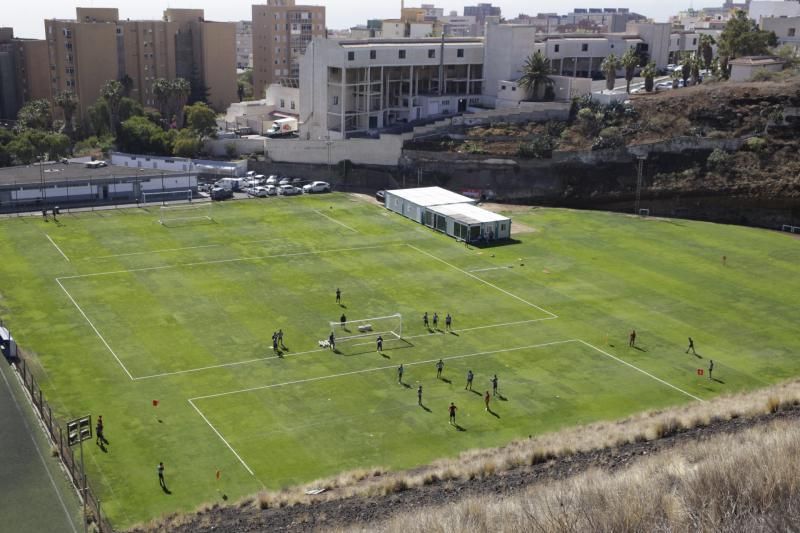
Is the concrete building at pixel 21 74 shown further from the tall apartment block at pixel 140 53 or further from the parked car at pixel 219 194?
the parked car at pixel 219 194

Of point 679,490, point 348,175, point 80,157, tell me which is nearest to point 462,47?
point 348,175

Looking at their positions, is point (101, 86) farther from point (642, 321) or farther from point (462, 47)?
point (642, 321)

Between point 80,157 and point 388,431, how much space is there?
66828 millimetres

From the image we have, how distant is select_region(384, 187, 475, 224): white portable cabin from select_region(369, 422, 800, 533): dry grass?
47481 mm

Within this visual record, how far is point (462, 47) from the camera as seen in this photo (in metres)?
106

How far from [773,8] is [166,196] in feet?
355

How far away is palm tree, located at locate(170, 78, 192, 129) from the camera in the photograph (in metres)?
110

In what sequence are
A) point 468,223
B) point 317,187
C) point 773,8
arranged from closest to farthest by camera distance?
point 468,223
point 317,187
point 773,8

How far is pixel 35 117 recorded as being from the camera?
103 metres

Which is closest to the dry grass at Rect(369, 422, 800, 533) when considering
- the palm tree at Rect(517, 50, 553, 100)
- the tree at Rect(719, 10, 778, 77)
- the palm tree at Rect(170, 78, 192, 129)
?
the palm tree at Rect(517, 50, 553, 100)

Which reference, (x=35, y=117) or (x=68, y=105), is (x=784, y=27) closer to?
(x=68, y=105)

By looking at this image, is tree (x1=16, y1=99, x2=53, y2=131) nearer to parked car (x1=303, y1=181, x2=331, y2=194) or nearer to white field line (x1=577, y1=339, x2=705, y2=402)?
parked car (x1=303, y1=181, x2=331, y2=194)

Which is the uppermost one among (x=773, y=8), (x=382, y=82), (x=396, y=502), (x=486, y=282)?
(x=773, y=8)

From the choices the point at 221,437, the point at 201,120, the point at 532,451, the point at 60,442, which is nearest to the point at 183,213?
the point at 201,120
